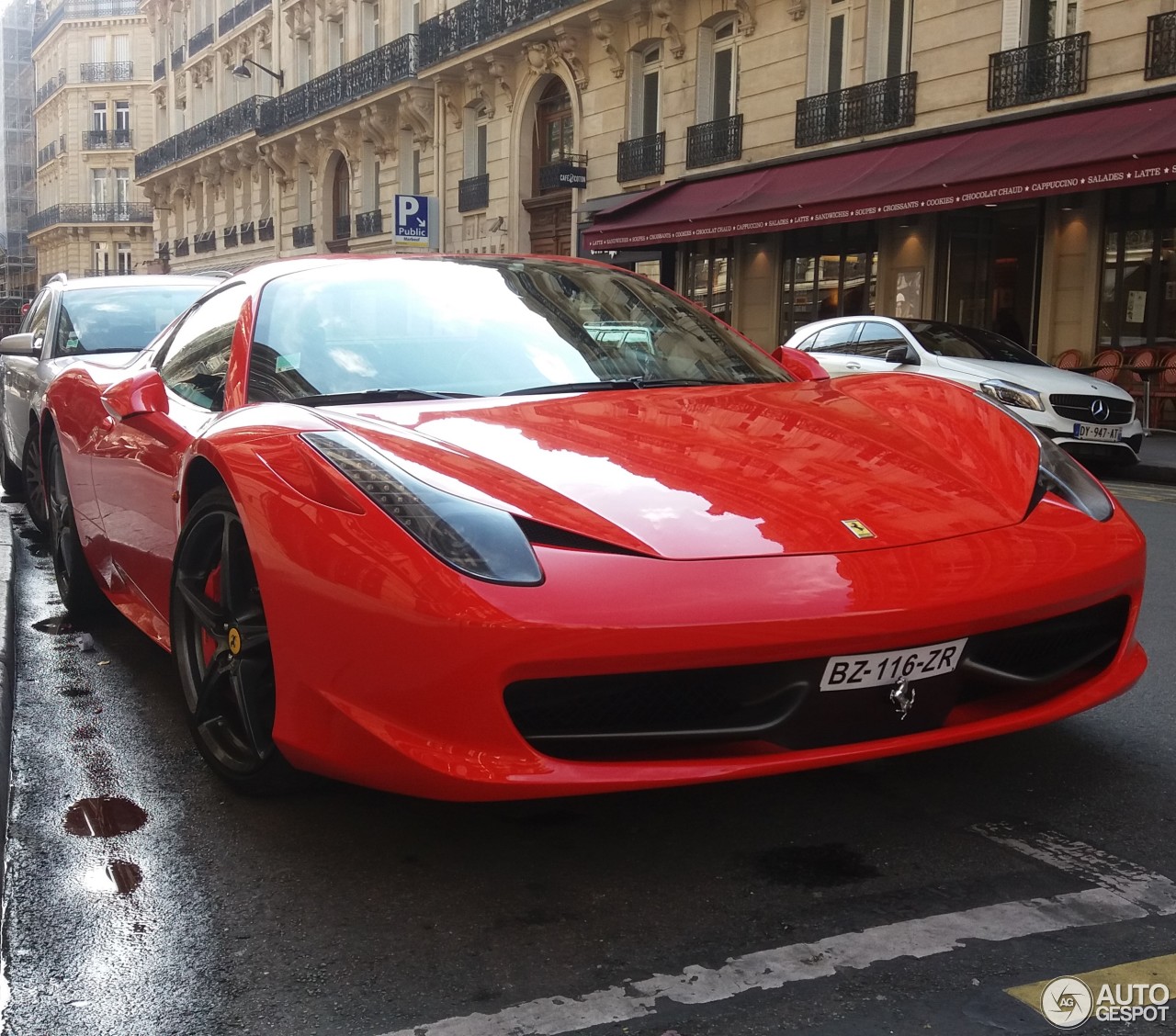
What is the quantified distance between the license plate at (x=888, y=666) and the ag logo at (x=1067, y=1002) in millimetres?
586

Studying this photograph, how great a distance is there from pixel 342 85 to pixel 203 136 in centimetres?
1326

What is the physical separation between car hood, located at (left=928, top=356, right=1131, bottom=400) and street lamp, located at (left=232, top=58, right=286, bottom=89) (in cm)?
2833

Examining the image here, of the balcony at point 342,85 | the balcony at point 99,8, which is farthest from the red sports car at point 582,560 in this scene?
the balcony at point 99,8

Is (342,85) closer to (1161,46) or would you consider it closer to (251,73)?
(251,73)

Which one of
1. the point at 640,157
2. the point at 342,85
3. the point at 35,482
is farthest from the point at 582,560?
the point at 342,85

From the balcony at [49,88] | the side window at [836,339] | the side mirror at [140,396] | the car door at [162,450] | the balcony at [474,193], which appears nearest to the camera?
the car door at [162,450]

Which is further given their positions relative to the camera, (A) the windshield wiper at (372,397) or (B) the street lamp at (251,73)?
(B) the street lamp at (251,73)

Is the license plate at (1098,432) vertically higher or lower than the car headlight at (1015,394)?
lower

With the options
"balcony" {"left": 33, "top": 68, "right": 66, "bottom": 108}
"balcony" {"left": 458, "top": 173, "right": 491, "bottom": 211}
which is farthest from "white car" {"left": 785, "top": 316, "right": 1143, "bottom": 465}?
"balcony" {"left": 33, "top": 68, "right": 66, "bottom": 108}

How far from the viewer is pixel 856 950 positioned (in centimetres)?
230

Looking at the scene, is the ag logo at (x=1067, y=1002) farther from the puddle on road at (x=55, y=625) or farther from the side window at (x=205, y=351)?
the puddle on road at (x=55, y=625)

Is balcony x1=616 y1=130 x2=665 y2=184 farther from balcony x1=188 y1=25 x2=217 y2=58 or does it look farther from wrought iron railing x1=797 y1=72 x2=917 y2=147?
balcony x1=188 y1=25 x2=217 y2=58

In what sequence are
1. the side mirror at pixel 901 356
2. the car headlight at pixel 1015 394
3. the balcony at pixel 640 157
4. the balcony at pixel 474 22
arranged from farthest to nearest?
1. the balcony at pixel 474 22
2. the balcony at pixel 640 157
3. the side mirror at pixel 901 356
4. the car headlight at pixel 1015 394

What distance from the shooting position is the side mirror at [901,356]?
1185 centimetres
